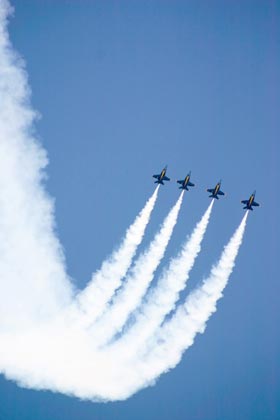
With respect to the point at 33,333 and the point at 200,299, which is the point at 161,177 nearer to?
the point at 200,299

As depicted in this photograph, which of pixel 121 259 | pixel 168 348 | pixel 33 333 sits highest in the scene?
pixel 121 259

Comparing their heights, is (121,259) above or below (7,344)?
above

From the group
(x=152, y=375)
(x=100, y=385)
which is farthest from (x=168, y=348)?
(x=100, y=385)

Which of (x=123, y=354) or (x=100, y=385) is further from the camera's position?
(x=100, y=385)

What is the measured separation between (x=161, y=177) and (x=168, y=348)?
23.4 meters

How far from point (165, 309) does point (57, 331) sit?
14.5 meters

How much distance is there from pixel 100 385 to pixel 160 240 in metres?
22.4

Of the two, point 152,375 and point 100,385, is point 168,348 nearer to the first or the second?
point 152,375

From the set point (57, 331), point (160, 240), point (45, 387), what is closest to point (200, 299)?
point (160, 240)

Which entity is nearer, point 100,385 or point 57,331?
point 57,331

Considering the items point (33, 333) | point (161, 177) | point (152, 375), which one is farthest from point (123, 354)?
point (161, 177)

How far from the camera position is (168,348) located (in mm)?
62094

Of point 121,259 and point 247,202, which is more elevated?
point 247,202

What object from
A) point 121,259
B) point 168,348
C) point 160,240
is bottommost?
point 168,348
